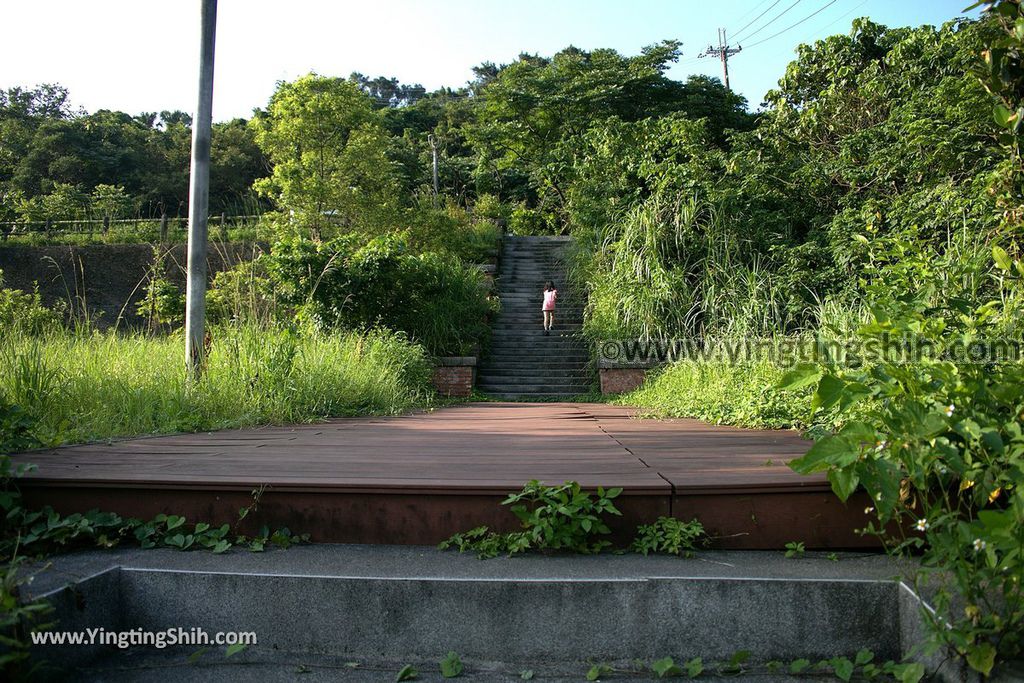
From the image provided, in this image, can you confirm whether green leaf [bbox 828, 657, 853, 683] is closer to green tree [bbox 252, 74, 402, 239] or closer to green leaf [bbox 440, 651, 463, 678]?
green leaf [bbox 440, 651, 463, 678]

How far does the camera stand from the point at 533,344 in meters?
11.6

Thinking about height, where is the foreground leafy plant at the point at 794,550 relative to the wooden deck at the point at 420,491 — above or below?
below

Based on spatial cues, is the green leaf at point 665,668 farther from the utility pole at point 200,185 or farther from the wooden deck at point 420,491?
the utility pole at point 200,185

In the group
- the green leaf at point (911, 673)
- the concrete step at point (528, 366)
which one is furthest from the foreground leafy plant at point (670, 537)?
the concrete step at point (528, 366)

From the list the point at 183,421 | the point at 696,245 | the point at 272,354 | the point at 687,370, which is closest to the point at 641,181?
the point at 696,245

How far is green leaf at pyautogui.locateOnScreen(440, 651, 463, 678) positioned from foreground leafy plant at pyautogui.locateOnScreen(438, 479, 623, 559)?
0.95 ft

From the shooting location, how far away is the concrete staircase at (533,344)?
33.9 ft

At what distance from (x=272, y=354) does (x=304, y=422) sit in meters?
0.69

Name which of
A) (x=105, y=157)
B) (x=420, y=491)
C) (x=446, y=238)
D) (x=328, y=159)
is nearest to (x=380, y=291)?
(x=446, y=238)

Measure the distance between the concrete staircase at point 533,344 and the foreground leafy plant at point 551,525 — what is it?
7876 mm

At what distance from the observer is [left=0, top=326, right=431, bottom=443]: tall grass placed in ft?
11.4

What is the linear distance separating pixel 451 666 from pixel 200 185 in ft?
14.6

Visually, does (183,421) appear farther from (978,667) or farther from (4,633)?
(978,667)

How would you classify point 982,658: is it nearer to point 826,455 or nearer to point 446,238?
point 826,455
